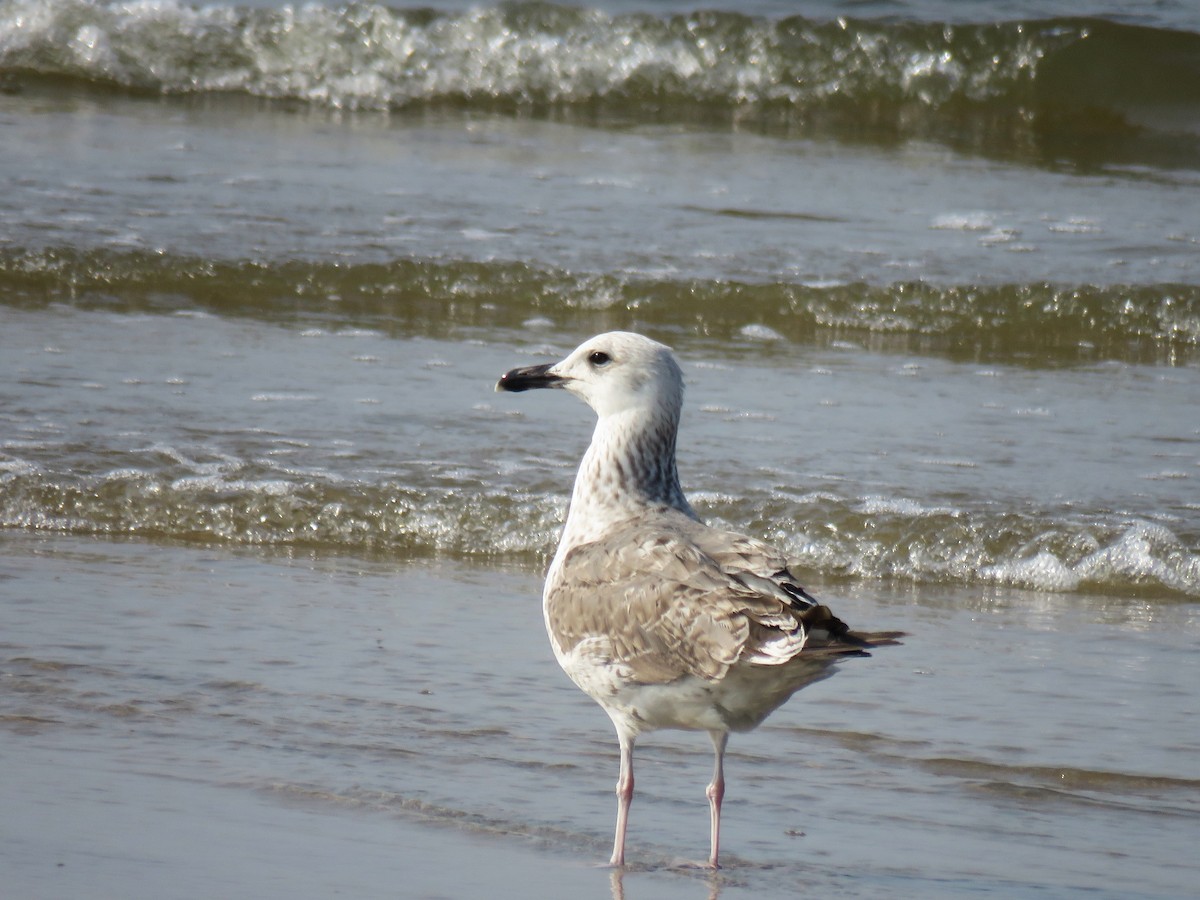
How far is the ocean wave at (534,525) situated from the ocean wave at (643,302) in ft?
9.26

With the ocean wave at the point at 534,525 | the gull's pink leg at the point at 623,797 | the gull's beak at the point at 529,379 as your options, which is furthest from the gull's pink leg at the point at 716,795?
the ocean wave at the point at 534,525

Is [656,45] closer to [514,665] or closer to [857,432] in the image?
[857,432]

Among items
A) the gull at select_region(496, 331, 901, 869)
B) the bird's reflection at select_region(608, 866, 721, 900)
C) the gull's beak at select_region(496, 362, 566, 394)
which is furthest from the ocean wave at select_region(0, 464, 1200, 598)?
the bird's reflection at select_region(608, 866, 721, 900)

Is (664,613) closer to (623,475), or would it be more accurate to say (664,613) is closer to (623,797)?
(623,797)

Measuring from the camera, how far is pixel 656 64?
1544 centimetres

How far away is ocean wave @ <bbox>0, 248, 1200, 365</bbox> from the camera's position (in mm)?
9633

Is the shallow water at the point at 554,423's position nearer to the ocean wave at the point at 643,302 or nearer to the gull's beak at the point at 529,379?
the ocean wave at the point at 643,302

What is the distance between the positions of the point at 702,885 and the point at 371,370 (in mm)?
4819

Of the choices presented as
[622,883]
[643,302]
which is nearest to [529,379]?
[622,883]

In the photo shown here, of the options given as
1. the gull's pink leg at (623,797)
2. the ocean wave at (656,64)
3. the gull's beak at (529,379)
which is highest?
the ocean wave at (656,64)

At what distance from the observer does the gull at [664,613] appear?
3820mm

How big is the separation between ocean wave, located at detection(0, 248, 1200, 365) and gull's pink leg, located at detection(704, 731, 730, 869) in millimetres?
5384

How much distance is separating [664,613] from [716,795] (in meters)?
0.44

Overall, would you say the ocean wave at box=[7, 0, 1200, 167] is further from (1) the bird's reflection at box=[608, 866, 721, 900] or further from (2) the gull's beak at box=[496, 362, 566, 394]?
(1) the bird's reflection at box=[608, 866, 721, 900]
